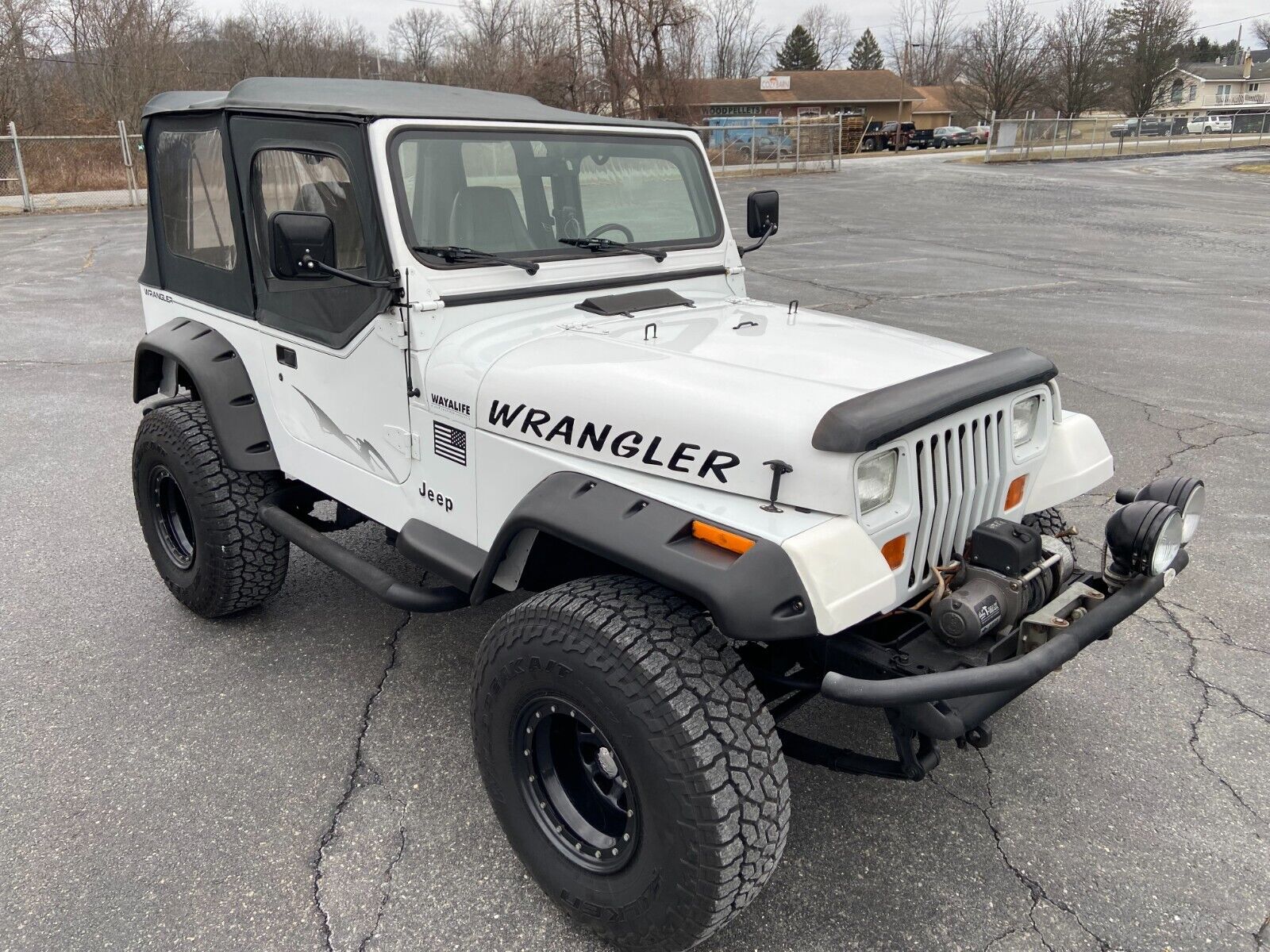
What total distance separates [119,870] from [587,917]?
1308 millimetres

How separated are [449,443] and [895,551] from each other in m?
1.31

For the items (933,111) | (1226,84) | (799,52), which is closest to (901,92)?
(933,111)

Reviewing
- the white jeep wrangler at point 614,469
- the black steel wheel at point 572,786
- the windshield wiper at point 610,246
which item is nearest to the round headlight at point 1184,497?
the white jeep wrangler at point 614,469

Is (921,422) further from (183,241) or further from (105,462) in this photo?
(105,462)

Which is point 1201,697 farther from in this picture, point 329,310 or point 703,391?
point 329,310

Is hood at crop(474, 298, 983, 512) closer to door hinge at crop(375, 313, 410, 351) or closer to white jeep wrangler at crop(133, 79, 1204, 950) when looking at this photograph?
white jeep wrangler at crop(133, 79, 1204, 950)

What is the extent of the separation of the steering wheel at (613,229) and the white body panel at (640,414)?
0.36ft

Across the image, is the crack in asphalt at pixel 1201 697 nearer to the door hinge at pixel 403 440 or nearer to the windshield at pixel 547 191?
the windshield at pixel 547 191

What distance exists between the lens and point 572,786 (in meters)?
2.41

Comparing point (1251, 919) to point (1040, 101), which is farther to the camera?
point (1040, 101)

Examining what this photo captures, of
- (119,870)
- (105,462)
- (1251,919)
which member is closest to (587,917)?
(119,870)

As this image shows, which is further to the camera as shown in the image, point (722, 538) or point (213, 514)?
point (213, 514)

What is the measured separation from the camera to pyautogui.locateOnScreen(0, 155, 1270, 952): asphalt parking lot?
234 centimetres

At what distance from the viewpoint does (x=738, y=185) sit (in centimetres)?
2480
